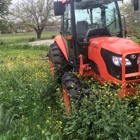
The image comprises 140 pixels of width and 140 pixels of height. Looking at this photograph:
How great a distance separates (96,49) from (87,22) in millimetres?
672

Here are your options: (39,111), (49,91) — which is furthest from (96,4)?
(39,111)

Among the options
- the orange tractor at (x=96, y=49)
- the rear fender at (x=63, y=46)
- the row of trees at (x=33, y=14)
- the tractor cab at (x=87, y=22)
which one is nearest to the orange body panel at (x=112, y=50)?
the orange tractor at (x=96, y=49)

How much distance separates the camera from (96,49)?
457cm

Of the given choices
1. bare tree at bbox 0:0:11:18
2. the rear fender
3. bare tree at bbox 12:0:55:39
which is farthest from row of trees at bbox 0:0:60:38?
the rear fender

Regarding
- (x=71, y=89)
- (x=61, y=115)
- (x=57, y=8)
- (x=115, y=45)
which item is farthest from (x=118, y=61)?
(x=57, y=8)

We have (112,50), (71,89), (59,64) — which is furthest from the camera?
(59,64)

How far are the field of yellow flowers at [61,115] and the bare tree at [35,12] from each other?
2961 cm

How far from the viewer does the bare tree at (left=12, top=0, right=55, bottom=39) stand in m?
34.0

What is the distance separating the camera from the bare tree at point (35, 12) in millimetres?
33969

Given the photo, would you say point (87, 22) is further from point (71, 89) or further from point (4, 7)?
point (4, 7)

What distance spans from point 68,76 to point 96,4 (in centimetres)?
157

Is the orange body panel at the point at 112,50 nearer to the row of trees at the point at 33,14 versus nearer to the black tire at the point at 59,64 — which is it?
the black tire at the point at 59,64

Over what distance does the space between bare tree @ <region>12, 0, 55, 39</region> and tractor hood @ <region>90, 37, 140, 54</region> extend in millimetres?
30001

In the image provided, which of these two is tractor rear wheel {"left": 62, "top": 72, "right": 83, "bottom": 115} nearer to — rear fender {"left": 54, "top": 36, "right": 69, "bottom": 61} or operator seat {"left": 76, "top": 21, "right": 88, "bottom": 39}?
operator seat {"left": 76, "top": 21, "right": 88, "bottom": 39}
